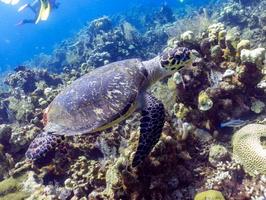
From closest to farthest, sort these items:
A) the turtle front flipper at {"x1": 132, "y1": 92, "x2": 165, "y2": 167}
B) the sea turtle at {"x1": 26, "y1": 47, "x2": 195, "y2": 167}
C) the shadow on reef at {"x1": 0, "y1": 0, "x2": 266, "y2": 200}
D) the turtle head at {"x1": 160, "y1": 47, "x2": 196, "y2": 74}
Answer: the turtle front flipper at {"x1": 132, "y1": 92, "x2": 165, "y2": 167} < the shadow on reef at {"x1": 0, "y1": 0, "x2": 266, "y2": 200} < the sea turtle at {"x1": 26, "y1": 47, "x2": 195, "y2": 167} < the turtle head at {"x1": 160, "y1": 47, "x2": 196, "y2": 74}

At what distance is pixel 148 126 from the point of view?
297 centimetres

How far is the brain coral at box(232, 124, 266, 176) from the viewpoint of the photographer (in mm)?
2920

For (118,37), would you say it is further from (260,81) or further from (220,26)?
(260,81)

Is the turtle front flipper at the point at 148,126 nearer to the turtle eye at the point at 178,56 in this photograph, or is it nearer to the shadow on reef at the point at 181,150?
the shadow on reef at the point at 181,150

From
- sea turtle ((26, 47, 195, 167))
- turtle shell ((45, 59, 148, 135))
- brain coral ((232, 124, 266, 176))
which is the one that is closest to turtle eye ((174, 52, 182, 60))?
sea turtle ((26, 47, 195, 167))

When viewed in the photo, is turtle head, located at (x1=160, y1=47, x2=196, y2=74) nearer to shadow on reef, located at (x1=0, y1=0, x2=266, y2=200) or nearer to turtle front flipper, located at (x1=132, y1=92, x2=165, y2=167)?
shadow on reef, located at (x1=0, y1=0, x2=266, y2=200)

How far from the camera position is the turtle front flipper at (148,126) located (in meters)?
2.64

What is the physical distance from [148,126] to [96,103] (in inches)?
44.1

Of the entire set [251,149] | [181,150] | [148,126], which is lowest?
[251,149]

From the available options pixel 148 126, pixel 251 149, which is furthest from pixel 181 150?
pixel 251 149

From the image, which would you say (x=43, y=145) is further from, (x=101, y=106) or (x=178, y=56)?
(x=178, y=56)

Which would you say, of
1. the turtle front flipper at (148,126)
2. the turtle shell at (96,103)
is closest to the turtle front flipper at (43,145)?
the turtle shell at (96,103)

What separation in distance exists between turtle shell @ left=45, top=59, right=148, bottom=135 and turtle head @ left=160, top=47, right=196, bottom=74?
78cm

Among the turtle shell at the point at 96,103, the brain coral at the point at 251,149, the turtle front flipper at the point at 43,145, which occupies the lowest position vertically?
the brain coral at the point at 251,149
